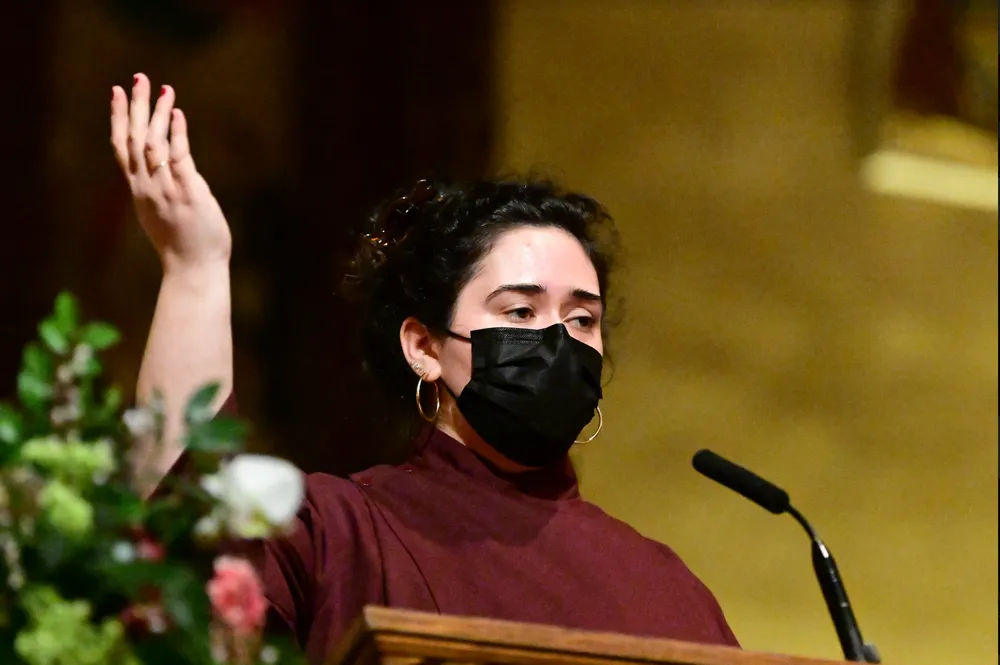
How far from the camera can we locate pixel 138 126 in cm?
254

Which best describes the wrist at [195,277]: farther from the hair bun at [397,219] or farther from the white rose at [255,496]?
the white rose at [255,496]

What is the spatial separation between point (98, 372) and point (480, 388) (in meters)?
1.38

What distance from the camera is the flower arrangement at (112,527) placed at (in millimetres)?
1499

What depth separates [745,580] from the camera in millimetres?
5613

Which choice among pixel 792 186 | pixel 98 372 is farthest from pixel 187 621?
pixel 792 186

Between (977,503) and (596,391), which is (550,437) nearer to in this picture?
(596,391)

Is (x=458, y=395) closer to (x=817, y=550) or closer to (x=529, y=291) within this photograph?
(x=529, y=291)

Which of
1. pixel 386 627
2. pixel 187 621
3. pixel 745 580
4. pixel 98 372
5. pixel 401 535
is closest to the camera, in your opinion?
pixel 187 621

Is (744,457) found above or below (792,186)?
below

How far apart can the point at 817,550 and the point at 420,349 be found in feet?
2.64

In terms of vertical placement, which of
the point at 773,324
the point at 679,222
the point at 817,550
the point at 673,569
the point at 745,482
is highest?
the point at 745,482

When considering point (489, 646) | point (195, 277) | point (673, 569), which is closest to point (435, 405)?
point (673, 569)

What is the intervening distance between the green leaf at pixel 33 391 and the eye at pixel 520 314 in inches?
57.2

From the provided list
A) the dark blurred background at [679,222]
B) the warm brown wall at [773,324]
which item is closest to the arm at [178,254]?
the dark blurred background at [679,222]
